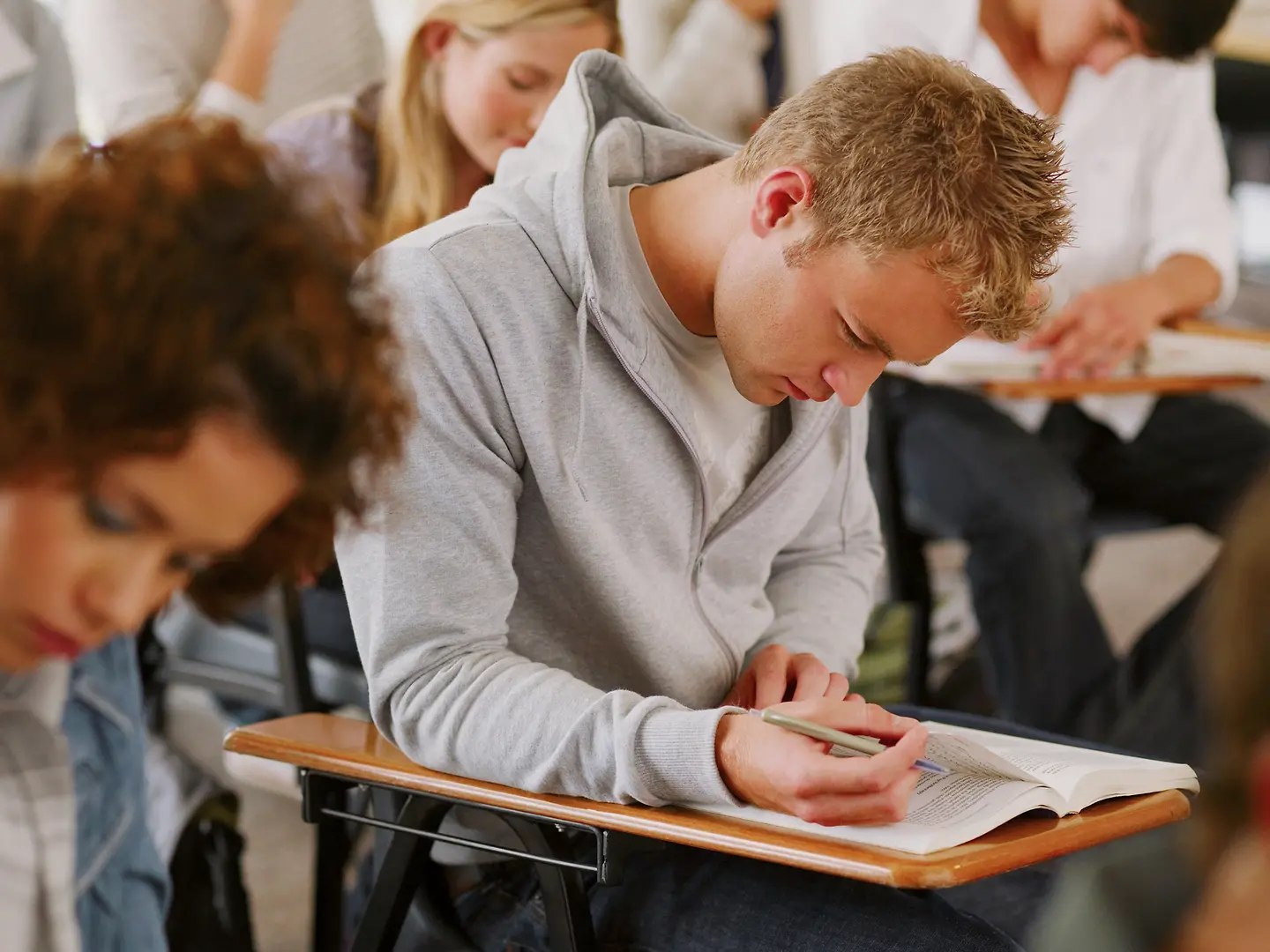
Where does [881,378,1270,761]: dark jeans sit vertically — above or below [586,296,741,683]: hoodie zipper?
below

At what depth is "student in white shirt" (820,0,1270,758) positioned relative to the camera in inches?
83.4

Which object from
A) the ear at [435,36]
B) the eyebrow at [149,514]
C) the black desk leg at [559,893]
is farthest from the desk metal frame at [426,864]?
the ear at [435,36]

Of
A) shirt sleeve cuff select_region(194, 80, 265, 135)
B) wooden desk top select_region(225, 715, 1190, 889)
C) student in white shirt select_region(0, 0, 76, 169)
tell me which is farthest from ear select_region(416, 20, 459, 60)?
wooden desk top select_region(225, 715, 1190, 889)

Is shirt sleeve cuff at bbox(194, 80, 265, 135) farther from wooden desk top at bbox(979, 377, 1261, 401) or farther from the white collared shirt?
wooden desk top at bbox(979, 377, 1261, 401)

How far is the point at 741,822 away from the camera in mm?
1036

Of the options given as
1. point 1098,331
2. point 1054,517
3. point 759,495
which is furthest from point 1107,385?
point 759,495

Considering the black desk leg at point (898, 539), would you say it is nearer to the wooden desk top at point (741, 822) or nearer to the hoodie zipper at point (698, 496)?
the hoodie zipper at point (698, 496)

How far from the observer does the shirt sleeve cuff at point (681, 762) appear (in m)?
1.05

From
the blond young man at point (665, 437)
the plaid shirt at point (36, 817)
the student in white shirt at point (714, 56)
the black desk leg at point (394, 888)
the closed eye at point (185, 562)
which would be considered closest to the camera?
the closed eye at point (185, 562)

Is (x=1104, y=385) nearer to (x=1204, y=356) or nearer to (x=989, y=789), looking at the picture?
(x=1204, y=356)

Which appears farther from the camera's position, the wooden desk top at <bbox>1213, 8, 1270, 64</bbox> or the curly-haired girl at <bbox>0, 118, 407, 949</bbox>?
the wooden desk top at <bbox>1213, 8, 1270, 64</bbox>

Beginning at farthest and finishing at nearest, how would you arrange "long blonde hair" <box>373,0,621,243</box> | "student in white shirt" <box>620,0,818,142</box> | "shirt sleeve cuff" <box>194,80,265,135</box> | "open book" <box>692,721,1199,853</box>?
"student in white shirt" <box>620,0,818,142</box>, "shirt sleeve cuff" <box>194,80,265,135</box>, "long blonde hair" <box>373,0,621,243</box>, "open book" <box>692,721,1199,853</box>

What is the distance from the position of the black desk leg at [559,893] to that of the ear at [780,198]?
1.78ft

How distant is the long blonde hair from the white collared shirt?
20.3 inches
